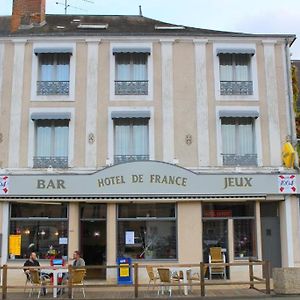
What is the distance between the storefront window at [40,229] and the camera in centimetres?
1761

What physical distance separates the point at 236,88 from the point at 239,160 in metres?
2.58

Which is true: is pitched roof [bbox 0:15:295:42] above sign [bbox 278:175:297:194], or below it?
above

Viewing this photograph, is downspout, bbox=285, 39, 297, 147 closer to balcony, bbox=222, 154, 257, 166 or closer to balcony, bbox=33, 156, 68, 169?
balcony, bbox=222, 154, 257, 166

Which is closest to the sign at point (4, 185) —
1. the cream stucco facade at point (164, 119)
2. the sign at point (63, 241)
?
the cream stucco facade at point (164, 119)

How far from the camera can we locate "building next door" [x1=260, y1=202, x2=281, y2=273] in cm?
1812

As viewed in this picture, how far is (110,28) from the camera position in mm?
20406

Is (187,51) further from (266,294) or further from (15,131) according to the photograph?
(266,294)

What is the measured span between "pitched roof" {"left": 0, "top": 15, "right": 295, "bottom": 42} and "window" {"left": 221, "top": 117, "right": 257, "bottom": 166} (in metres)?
3.16

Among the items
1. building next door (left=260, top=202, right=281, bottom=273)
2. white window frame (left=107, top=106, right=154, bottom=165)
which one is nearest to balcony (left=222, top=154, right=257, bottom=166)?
building next door (left=260, top=202, right=281, bottom=273)

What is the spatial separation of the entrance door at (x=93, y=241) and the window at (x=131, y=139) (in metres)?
2.50

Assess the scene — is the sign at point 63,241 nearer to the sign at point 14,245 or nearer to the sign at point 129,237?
the sign at point 14,245

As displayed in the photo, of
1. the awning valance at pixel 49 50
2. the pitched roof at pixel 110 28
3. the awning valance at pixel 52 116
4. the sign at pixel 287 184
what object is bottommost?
the sign at pixel 287 184

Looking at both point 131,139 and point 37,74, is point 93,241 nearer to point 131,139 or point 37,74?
point 131,139

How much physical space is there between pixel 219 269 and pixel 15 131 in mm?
8404
